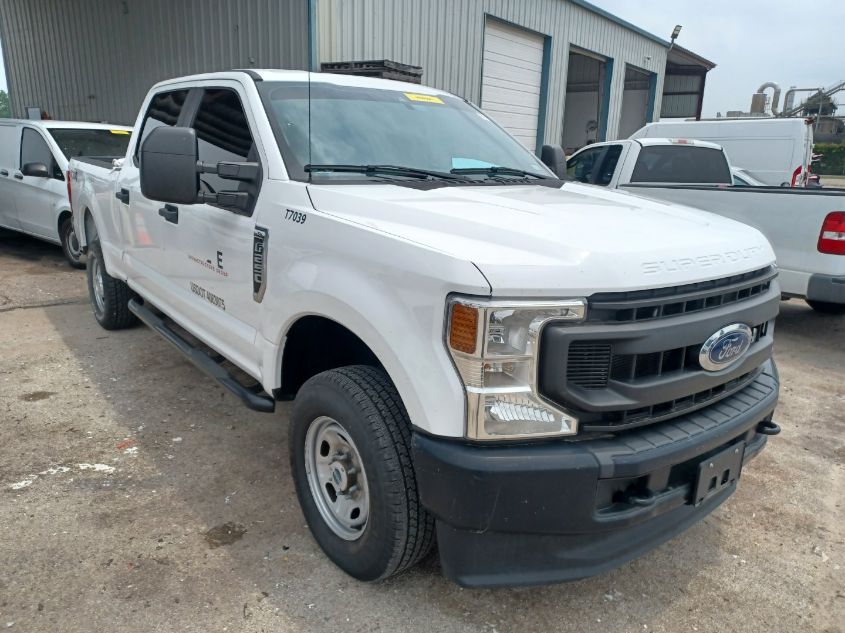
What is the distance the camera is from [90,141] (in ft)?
27.3

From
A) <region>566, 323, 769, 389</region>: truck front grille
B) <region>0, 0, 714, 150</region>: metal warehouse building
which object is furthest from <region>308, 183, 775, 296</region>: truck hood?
<region>0, 0, 714, 150</region>: metal warehouse building

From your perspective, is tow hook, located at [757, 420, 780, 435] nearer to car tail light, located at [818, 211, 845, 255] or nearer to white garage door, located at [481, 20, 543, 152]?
car tail light, located at [818, 211, 845, 255]

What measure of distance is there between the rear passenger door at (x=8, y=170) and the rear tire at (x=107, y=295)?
13.7 feet

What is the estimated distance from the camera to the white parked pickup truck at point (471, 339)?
1944 mm

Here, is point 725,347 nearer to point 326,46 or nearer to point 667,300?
point 667,300

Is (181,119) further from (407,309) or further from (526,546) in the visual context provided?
(526,546)

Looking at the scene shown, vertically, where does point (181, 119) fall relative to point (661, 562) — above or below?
above

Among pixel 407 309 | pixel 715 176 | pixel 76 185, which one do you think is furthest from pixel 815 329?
pixel 76 185

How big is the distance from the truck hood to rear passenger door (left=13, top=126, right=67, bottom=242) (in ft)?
22.5

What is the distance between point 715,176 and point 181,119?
22.4 feet

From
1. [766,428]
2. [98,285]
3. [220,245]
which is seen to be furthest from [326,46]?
[766,428]

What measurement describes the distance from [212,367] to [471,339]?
Answer: 2090mm

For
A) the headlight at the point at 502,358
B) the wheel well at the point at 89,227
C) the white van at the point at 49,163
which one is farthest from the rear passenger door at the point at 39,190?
the headlight at the point at 502,358

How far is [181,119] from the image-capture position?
12.7 feet
